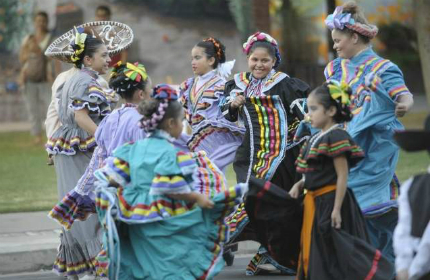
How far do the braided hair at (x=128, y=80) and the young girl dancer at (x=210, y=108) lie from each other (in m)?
1.49

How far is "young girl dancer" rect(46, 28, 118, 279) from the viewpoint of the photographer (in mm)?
8852

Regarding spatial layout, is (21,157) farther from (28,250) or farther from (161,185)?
(161,185)

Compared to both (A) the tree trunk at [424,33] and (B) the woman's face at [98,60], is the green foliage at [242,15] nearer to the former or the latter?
(A) the tree trunk at [424,33]

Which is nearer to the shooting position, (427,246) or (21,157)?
(427,246)

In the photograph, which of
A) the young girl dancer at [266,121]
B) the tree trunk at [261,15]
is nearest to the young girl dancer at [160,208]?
the young girl dancer at [266,121]

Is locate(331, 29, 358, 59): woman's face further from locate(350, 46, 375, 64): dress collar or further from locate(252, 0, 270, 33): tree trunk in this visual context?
locate(252, 0, 270, 33): tree trunk

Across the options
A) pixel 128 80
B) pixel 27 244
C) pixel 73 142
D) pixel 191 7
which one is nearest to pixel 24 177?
pixel 27 244

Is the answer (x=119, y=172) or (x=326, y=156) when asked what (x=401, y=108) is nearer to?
(x=326, y=156)

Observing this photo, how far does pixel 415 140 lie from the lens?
5559mm

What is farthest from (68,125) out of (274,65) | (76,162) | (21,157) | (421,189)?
(21,157)

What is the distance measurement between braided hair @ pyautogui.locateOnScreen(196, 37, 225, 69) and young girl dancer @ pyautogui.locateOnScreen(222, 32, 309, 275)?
23.2 inches

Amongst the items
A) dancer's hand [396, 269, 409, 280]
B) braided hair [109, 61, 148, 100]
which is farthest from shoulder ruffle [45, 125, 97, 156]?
dancer's hand [396, 269, 409, 280]

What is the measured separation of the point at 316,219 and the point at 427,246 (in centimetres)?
196

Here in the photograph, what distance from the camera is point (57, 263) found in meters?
8.98
